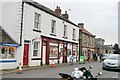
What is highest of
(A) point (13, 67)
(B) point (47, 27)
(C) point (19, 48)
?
(B) point (47, 27)

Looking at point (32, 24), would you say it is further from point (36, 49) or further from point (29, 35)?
point (36, 49)

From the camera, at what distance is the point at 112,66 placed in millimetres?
23656

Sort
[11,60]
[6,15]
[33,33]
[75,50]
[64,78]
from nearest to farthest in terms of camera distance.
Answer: [64,78] < [11,60] < [6,15] < [33,33] < [75,50]

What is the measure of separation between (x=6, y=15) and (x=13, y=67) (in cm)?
533

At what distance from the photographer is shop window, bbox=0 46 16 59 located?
22.4m

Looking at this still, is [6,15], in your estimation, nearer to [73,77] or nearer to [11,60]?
[11,60]

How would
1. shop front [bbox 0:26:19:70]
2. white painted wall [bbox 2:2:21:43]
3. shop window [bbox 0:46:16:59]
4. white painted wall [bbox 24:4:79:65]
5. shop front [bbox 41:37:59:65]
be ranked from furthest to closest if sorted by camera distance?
shop front [bbox 41:37:59:65], white painted wall [bbox 24:4:79:65], white painted wall [bbox 2:2:21:43], shop window [bbox 0:46:16:59], shop front [bbox 0:26:19:70]

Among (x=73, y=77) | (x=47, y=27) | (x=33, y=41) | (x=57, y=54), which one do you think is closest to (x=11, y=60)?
(x=33, y=41)

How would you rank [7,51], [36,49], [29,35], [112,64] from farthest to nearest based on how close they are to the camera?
[36,49], [29,35], [112,64], [7,51]

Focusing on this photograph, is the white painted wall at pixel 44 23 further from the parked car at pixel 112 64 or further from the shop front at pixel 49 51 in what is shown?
the parked car at pixel 112 64

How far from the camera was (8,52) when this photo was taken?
23094mm

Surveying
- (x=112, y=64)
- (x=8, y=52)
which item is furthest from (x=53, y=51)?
(x=112, y=64)

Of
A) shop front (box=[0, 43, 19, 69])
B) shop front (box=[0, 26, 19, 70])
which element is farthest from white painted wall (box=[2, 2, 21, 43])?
shop front (box=[0, 43, 19, 69])

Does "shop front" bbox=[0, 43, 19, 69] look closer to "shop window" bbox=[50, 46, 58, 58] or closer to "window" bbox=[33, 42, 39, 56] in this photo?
"window" bbox=[33, 42, 39, 56]
